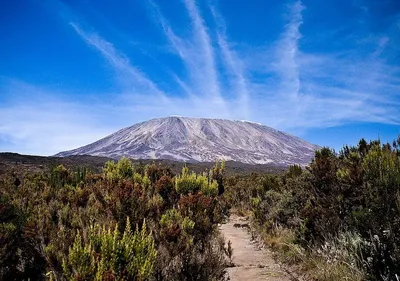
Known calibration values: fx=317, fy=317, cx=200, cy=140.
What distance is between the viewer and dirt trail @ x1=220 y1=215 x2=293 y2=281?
7113 millimetres

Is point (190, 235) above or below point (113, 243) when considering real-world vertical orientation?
below

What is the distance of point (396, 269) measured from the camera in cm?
455

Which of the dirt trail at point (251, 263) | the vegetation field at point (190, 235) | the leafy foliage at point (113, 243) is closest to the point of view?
the leafy foliage at point (113, 243)

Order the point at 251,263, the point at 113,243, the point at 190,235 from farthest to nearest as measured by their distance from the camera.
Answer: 1. the point at 251,263
2. the point at 190,235
3. the point at 113,243

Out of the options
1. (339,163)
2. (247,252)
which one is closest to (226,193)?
(247,252)

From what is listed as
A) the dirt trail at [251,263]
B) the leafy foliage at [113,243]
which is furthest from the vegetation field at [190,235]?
the dirt trail at [251,263]

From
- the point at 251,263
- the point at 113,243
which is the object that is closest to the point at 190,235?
the point at 251,263

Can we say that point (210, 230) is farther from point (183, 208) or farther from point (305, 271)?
point (305, 271)

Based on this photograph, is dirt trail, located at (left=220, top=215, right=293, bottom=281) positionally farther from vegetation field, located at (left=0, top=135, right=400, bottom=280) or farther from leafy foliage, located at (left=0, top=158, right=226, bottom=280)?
leafy foliage, located at (left=0, top=158, right=226, bottom=280)

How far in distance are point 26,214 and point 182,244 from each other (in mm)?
3630

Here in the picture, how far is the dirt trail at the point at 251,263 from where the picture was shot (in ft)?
23.3

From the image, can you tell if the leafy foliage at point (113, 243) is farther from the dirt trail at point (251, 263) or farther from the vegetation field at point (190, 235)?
the dirt trail at point (251, 263)

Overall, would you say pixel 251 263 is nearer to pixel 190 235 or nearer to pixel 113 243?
pixel 190 235

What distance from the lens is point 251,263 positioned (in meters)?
8.59
